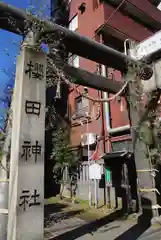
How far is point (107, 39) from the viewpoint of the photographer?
1374cm

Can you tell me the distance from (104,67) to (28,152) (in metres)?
9.61

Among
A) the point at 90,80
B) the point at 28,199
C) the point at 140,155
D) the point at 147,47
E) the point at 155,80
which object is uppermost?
the point at 147,47

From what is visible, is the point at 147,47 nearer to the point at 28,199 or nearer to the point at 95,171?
the point at 28,199

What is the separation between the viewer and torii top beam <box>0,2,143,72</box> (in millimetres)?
4355

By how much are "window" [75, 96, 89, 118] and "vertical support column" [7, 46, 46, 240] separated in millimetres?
9100

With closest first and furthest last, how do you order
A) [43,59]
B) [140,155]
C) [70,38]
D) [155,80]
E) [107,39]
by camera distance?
[43,59] → [70,38] → [140,155] → [155,80] → [107,39]

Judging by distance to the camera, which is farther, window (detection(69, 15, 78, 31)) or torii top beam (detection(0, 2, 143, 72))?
window (detection(69, 15, 78, 31))

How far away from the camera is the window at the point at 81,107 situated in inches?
522

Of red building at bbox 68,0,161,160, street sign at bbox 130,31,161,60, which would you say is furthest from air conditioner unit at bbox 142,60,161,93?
red building at bbox 68,0,161,160

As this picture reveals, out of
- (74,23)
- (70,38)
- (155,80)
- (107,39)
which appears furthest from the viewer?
(74,23)

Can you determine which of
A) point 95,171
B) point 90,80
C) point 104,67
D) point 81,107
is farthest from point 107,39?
point 90,80

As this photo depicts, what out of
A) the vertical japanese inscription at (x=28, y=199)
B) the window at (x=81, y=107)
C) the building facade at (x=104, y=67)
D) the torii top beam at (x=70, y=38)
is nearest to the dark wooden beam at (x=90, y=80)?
the torii top beam at (x=70, y=38)

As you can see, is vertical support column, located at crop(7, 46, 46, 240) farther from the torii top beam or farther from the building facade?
the building facade

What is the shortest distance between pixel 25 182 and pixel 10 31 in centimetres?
311
